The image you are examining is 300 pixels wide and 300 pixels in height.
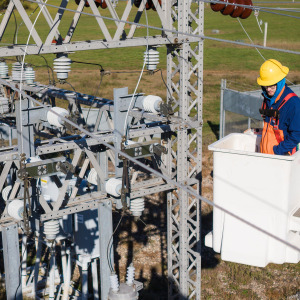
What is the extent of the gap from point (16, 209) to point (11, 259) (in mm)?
684

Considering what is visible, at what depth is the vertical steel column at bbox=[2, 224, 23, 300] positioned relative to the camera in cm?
833

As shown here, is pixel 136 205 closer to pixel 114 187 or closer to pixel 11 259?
pixel 114 187

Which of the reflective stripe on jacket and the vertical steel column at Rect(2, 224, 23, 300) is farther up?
the reflective stripe on jacket

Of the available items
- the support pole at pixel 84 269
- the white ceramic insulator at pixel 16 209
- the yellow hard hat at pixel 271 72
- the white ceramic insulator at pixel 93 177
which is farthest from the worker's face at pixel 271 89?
the support pole at pixel 84 269

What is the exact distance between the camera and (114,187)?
356 inches

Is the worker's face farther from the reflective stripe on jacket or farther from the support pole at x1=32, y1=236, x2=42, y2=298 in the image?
the support pole at x1=32, y1=236, x2=42, y2=298

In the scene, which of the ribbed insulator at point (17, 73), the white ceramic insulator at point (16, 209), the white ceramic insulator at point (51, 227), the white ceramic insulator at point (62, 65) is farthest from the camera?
the ribbed insulator at point (17, 73)

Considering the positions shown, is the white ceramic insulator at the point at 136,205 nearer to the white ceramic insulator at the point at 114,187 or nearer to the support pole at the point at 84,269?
the white ceramic insulator at the point at 114,187

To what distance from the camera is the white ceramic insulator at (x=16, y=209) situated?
27.3 feet

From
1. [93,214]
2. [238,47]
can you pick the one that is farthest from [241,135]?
[238,47]

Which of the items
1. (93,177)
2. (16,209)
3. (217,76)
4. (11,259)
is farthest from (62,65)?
(217,76)

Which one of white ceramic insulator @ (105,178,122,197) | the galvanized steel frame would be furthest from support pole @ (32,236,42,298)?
white ceramic insulator @ (105,178,122,197)

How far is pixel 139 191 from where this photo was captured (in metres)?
9.62

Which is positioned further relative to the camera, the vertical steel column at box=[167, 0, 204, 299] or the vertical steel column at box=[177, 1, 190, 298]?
the vertical steel column at box=[167, 0, 204, 299]
